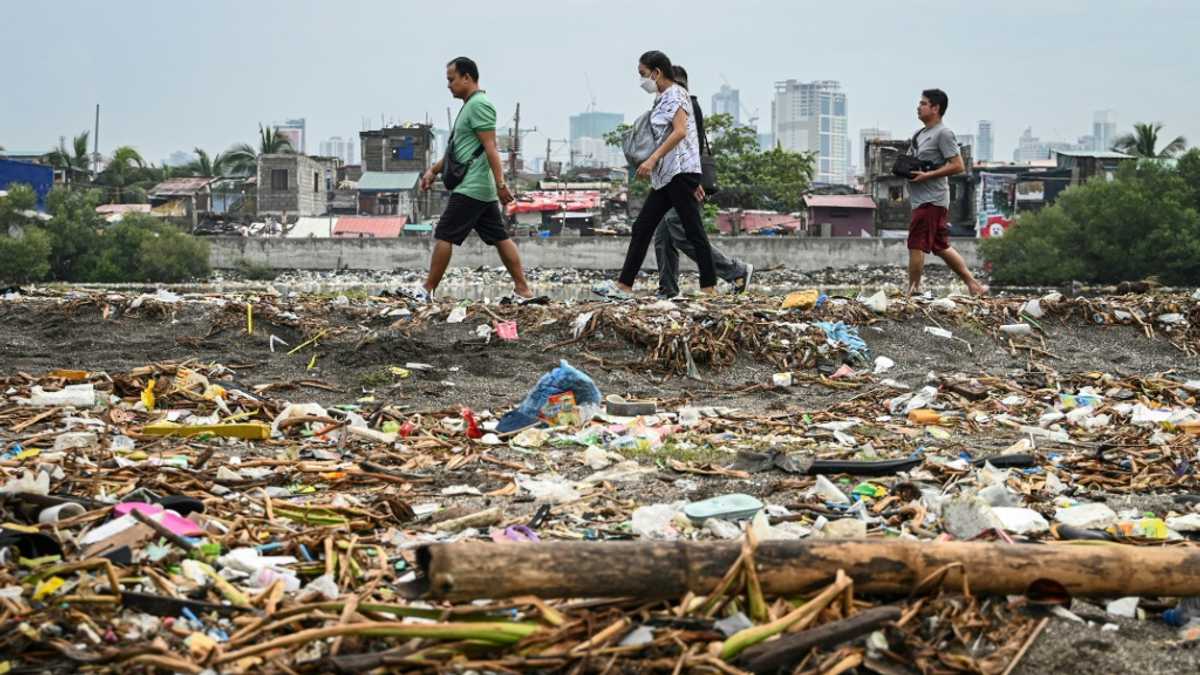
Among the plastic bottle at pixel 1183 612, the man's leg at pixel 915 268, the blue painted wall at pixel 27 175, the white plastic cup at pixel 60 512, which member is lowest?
the plastic bottle at pixel 1183 612

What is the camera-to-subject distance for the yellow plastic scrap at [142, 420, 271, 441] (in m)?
4.56

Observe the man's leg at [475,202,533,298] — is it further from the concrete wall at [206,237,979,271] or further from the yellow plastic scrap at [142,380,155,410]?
the concrete wall at [206,237,979,271]

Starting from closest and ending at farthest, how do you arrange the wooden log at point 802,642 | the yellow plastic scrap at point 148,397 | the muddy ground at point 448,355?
the wooden log at point 802,642, the yellow plastic scrap at point 148,397, the muddy ground at point 448,355

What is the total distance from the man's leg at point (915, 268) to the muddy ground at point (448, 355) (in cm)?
120

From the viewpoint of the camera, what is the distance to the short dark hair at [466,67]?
7.79 m

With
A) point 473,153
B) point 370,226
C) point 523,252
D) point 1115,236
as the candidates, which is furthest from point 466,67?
point 370,226

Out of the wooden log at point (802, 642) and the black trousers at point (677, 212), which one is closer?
the wooden log at point (802, 642)

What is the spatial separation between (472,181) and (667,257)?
147cm

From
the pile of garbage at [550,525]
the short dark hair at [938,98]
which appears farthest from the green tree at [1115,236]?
the pile of garbage at [550,525]

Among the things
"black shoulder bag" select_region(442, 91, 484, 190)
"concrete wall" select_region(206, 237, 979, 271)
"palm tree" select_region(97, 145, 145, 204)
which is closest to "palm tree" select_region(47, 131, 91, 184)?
"palm tree" select_region(97, 145, 145, 204)

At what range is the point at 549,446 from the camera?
4.64 m

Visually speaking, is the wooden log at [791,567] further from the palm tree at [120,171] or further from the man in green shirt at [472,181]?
the palm tree at [120,171]

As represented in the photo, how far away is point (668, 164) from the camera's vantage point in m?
7.88

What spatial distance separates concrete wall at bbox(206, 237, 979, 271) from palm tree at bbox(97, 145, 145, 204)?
2772cm
